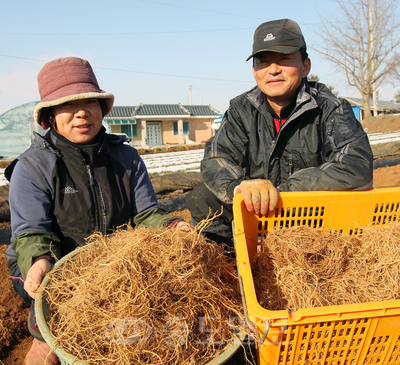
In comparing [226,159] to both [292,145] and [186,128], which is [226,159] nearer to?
[292,145]

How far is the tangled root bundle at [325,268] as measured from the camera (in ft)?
4.16

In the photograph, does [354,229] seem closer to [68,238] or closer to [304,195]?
[304,195]

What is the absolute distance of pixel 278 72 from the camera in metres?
1.79

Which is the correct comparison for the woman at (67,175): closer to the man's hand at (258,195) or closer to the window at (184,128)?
the man's hand at (258,195)

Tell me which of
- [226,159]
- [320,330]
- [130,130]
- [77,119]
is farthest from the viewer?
[130,130]

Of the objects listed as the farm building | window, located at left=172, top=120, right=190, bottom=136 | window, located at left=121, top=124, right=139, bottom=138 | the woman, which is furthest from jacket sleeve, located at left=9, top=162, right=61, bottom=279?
window, located at left=172, top=120, right=190, bottom=136

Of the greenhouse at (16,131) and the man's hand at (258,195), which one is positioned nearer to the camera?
the man's hand at (258,195)

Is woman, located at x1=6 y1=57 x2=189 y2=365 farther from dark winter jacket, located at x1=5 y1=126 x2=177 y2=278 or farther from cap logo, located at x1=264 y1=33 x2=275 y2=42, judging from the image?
cap logo, located at x1=264 y1=33 x2=275 y2=42

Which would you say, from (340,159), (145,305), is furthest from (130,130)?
(145,305)

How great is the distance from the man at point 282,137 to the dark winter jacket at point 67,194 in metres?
0.45

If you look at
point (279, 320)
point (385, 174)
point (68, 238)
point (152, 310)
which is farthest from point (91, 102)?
point (385, 174)

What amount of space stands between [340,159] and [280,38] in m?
0.74

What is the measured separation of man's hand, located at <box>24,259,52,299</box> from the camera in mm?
1190

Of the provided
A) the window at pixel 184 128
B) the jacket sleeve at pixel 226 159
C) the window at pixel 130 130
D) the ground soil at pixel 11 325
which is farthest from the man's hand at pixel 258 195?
the window at pixel 184 128
